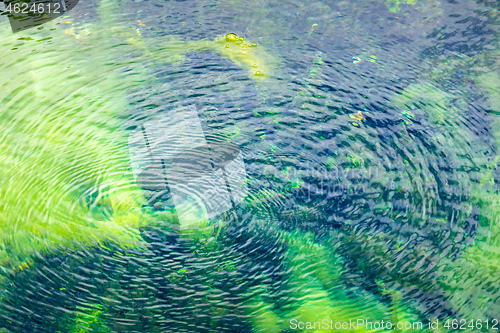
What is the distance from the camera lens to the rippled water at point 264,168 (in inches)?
56.4

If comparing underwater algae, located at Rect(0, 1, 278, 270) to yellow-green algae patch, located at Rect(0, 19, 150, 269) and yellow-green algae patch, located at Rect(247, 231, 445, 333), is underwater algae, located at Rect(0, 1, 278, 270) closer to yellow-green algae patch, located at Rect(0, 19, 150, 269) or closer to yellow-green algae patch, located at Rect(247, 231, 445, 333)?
yellow-green algae patch, located at Rect(0, 19, 150, 269)

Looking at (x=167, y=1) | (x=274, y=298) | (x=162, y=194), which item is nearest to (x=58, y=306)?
(x=162, y=194)

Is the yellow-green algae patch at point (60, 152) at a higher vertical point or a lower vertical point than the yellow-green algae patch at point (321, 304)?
higher

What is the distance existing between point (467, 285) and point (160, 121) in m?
1.33

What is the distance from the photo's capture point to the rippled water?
1.43 metres

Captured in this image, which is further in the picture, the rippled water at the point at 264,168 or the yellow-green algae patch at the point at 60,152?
the yellow-green algae patch at the point at 60,152

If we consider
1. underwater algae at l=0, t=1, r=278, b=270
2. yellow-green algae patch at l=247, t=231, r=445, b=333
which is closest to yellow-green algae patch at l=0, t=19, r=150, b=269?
underwater algae at l=0, t=1, r=278, b=270

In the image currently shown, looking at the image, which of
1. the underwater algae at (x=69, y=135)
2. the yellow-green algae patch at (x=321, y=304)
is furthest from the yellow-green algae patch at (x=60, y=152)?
the yellow-green algae patch at (x=321, y=304)

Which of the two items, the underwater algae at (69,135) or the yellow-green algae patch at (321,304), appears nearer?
the yellow-green algae patch at (321,304)

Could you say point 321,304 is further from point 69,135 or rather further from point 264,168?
point 69,135

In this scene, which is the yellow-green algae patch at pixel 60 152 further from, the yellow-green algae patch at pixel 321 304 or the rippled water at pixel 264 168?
the yellow-green algae patch at pixel 321 304

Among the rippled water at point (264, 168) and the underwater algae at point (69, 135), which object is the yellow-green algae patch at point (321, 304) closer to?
the rippled water at point (264, 168)

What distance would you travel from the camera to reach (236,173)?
5.82ft

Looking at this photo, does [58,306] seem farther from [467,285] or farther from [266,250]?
[467,285]
